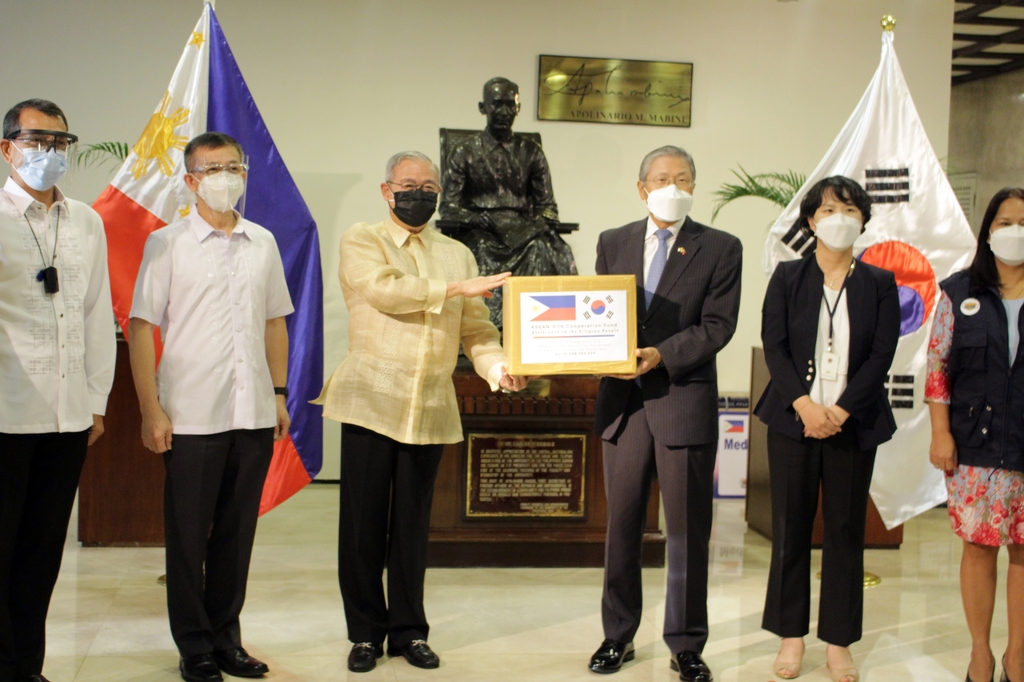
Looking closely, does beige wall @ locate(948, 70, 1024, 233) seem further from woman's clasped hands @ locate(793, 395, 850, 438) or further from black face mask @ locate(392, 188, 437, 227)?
black face mask @ locate(392, 188, 437, 227)

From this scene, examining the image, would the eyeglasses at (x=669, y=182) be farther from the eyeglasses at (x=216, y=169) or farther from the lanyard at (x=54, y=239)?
the lanyard at (x=54, y=239)

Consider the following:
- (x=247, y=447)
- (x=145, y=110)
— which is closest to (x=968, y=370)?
(x=247, y=447)

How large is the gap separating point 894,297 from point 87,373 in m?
2.40

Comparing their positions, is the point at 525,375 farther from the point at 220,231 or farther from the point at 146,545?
the point at 146,545

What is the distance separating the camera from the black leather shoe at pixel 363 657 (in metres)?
3.06

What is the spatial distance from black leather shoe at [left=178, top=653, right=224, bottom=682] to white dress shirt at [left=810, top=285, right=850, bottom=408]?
199 cm

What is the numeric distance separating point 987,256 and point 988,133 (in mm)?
6621

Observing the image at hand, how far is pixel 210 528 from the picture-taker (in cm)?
293

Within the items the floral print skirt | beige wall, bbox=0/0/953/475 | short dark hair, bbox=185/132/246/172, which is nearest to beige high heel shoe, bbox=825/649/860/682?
the floral print skirt

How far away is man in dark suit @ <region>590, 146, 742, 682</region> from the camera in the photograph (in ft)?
9.78

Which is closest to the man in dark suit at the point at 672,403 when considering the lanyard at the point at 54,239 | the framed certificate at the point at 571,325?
the framed certificate at the point at 571,325

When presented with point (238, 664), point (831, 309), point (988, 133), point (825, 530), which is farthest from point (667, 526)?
point (988, 133)

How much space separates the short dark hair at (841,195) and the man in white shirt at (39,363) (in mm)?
2160

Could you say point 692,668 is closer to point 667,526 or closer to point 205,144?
point 667,526
